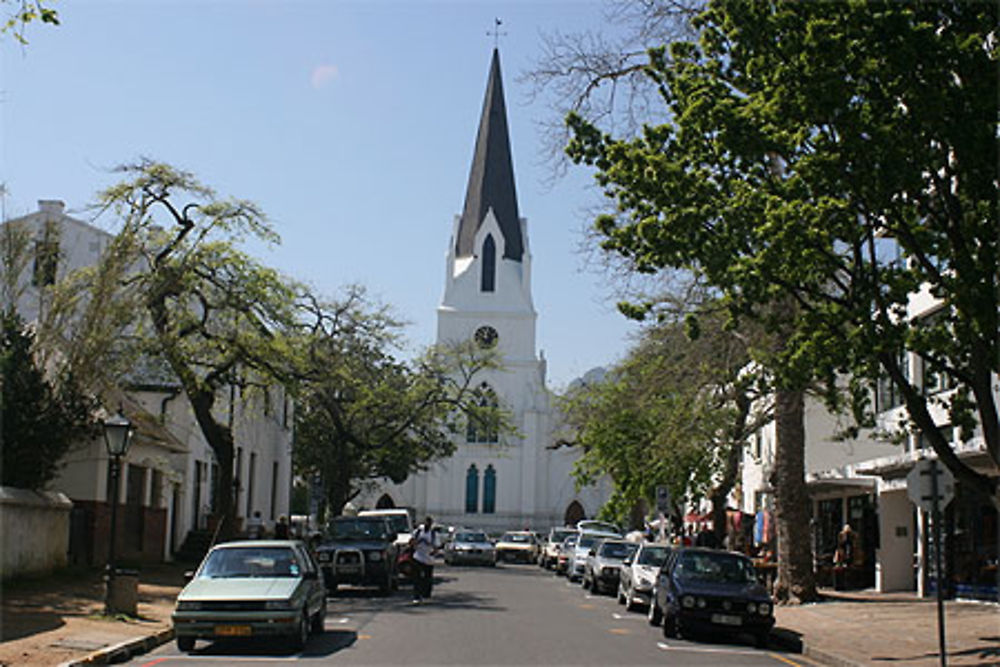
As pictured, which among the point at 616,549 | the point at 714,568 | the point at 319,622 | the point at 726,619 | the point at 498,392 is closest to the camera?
the point at 319,622

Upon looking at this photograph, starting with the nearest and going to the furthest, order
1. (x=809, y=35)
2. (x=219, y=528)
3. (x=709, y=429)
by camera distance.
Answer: (x=809, y=35) < (x=219, y=528) < (x=709, y=429)

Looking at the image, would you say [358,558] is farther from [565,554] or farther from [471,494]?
[471,494]

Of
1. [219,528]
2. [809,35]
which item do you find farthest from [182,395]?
[809,35]

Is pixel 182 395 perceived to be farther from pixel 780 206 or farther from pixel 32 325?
pixel 780 206

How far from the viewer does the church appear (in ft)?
296

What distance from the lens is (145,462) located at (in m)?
→ 32.0

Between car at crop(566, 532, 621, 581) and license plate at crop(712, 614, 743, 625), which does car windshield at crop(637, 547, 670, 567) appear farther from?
car at crop(566, 532, 621, 581)

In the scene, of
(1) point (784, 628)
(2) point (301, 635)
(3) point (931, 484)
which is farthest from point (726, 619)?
(2) point (301, 635)

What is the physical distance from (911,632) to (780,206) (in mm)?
8669

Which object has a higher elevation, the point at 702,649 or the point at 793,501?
the point at 793,501

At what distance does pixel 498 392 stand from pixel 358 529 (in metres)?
62.7

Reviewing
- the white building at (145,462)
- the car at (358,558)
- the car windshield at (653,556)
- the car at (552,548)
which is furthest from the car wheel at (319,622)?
the car at (552,548)

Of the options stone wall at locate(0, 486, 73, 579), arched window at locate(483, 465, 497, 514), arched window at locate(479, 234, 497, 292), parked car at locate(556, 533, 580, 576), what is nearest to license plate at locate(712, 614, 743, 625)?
stone wall at locate(0, 486, 73, 579)

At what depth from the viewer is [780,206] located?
14984 mm
